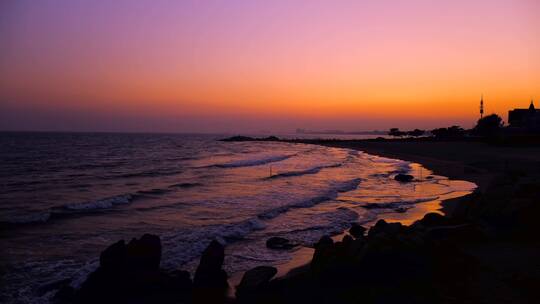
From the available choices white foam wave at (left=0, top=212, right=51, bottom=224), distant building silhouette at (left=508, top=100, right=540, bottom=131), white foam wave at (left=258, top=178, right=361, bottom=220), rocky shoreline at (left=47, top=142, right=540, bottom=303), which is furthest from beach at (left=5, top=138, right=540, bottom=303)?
distant building silhouette at (left=508, top=100, right=540, bottom=131)

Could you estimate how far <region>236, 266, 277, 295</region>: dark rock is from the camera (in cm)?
747

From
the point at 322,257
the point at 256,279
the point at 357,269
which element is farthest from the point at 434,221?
the point at 256,279

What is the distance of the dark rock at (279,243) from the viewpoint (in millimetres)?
11703

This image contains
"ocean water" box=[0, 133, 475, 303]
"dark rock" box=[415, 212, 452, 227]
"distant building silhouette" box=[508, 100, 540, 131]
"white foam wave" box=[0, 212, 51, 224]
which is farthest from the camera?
"distant building silhouette" box=[508, 100, 540, 131]

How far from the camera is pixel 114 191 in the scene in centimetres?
2270

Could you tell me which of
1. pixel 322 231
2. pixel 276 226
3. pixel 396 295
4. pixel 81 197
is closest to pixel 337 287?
pixel 396 295

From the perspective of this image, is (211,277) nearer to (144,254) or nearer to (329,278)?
(144,254)

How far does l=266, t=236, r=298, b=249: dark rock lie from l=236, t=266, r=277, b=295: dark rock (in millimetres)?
3827

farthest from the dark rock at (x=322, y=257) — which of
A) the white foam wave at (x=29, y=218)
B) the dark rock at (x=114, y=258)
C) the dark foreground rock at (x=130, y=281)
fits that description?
the white foam wave at (x=29, y=218)

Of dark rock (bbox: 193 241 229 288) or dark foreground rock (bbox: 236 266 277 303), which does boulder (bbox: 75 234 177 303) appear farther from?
dark foreground rock (bbox: 236 266 277 303)

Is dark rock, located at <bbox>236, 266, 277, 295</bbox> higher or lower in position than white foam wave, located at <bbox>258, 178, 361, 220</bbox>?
higher

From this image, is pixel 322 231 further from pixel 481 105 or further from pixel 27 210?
pixel 481 105

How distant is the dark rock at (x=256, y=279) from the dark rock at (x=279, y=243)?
3827 mm

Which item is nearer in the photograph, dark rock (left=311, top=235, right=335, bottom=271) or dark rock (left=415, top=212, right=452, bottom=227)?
dark rock (left=311, top=235, right=335, bottom=271)
